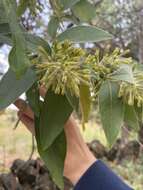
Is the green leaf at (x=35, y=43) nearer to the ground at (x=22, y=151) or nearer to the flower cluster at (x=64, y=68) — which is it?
the flower cluster at (x=64, y=68)

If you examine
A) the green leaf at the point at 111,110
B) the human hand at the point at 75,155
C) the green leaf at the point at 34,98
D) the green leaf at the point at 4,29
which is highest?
the green leaf at the point at 4,29

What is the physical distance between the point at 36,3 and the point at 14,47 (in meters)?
0.20

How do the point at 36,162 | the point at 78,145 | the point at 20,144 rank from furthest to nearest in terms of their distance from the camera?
the point at 20,144
the point at 36,162
the point at 78,145

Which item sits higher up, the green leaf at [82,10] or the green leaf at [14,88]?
the green leaf at [82,10]

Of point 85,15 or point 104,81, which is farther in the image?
point 85,15

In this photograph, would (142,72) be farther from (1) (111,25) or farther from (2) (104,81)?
(1) (111,25)

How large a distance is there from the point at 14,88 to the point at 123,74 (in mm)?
135

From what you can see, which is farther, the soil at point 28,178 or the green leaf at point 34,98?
the soil at point 28,178

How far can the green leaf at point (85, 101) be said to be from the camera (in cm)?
73

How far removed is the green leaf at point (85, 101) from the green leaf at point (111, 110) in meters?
0.03

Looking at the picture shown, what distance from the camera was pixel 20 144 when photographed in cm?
447

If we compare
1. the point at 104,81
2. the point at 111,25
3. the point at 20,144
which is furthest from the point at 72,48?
the point at 20,144

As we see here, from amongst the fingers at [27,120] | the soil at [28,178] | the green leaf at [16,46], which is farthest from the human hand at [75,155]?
the soil at [28,178]

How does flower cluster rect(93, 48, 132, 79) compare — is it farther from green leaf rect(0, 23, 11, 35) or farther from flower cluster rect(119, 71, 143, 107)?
green leaf rect(0, 23, 11, 35)
